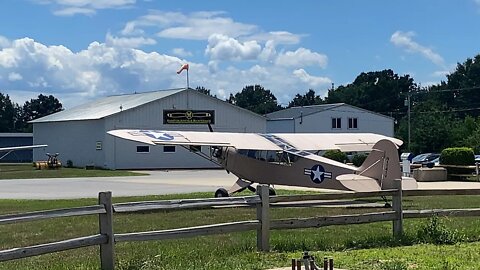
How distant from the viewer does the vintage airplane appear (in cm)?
2106

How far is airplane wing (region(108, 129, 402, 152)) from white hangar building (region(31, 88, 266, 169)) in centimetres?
3469

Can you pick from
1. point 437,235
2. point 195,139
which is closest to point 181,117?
point 195,139

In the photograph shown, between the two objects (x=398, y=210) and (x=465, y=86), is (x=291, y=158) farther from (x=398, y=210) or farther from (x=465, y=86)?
(x=465, y=86)

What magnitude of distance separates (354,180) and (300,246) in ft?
32.1

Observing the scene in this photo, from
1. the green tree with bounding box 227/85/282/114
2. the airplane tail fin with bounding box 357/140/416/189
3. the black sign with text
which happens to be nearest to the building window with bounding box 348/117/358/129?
the black sign with text

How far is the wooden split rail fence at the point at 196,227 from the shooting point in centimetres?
913

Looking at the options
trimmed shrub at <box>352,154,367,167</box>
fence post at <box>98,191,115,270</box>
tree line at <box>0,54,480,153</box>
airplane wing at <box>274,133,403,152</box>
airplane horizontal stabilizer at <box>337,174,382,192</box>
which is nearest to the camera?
fence post at <box>98,191,115,270</box>

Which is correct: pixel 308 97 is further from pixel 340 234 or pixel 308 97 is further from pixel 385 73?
pixel 340 234

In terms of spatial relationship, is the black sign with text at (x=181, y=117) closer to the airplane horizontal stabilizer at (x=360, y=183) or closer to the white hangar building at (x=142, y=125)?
the white hangar building at (x=142, y=125)

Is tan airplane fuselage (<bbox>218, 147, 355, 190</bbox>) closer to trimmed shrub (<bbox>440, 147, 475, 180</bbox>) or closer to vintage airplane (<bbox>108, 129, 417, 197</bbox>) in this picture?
vintage airplane (<bbox>108, 129, 417, 197</bbox>)

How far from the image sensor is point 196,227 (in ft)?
35.3

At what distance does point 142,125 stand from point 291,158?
3776 cm

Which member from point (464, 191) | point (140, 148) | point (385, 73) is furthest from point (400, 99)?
point (464, 191)

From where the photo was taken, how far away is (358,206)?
2111 cm
